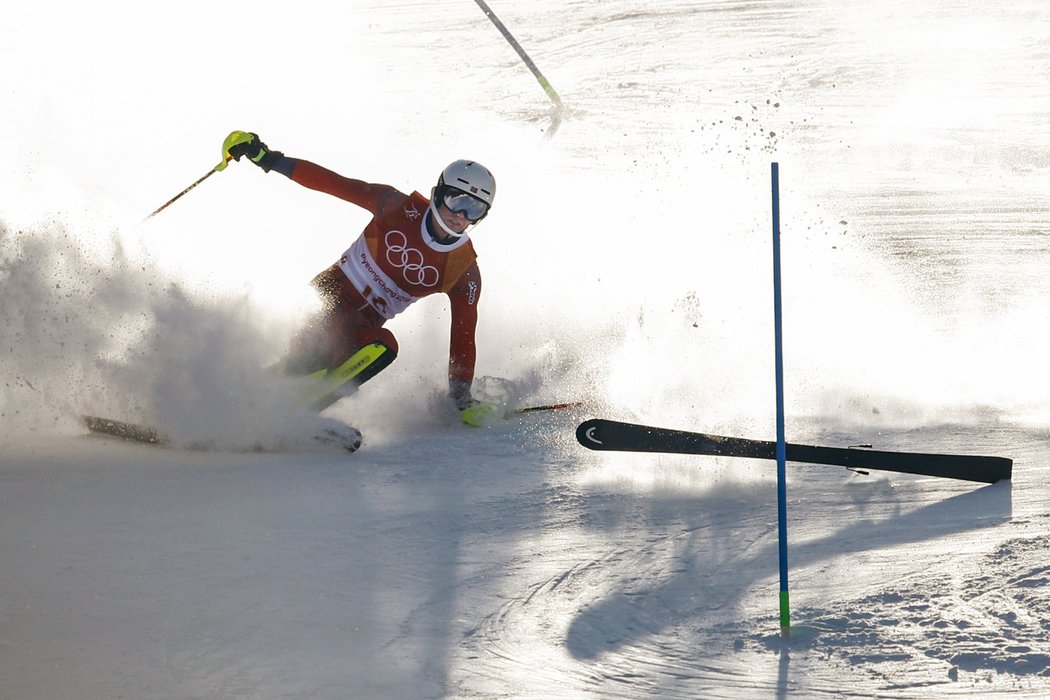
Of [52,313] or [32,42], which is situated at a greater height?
[32,42]

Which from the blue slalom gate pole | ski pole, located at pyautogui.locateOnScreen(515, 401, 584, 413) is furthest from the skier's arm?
the blue slalom gate pole

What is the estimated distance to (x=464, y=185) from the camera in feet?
20.0

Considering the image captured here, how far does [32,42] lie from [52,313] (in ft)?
39.2

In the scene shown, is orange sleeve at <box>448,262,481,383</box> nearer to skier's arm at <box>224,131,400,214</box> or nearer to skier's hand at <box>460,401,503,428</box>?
skier's hand at <box>460,401,503,428</box>

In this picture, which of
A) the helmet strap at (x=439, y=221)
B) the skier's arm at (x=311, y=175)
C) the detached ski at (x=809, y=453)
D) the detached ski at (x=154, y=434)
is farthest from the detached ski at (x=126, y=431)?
the detached ski at (x=809, y=453)

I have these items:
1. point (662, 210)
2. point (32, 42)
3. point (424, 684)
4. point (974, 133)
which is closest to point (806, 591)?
point (424, 684)

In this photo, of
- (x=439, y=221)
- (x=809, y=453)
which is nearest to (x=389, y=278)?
(x=439, y=221)

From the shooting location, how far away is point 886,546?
172 inches

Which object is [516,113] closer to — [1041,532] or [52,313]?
[52,313]

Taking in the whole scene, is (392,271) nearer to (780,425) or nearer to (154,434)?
(154,434)

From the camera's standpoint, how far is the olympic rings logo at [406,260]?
6.25 meters

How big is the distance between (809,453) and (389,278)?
7.99ft

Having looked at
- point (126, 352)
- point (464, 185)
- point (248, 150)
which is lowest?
point (126, 352)

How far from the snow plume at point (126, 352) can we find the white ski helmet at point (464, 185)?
1.07 m
